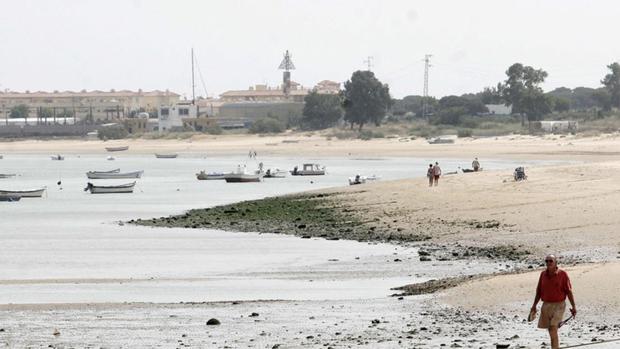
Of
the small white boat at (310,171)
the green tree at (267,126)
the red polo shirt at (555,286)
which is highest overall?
the red polo shirt at (555,286)

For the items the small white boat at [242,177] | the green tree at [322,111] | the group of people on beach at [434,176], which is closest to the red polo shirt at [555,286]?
the group of people on beach at [434,176]

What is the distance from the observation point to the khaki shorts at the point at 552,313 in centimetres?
1694

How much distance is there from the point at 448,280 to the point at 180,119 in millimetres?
158606

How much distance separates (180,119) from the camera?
602 ft

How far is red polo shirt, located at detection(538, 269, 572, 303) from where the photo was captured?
664 inches

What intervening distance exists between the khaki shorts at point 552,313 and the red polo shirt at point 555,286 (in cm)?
7

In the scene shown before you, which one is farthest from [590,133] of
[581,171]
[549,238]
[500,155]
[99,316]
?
[99,316]

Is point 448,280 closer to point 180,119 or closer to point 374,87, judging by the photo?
point 374,87

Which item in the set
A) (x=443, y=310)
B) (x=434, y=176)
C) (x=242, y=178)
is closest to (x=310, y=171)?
(x=242, y=178)

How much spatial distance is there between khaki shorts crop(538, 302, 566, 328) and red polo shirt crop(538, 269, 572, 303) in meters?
0.07

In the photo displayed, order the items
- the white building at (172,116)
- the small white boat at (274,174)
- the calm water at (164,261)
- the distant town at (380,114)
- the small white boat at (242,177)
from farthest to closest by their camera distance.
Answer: the white building at (172,116) → the distant town at (380,114) → the small white boat at (274,174) → the small white boat at (242,177) → the calm water at (164,261)

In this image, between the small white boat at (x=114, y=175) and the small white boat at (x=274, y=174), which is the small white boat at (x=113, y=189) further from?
the small white boat at (x=114, y=175)

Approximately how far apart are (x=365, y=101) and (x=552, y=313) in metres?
134

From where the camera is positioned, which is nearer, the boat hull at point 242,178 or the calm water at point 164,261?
the calm water at point 164,261
